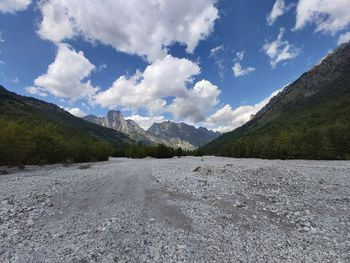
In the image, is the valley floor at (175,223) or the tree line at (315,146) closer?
the valley floor at (175,223)

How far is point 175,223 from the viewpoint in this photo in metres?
12.1

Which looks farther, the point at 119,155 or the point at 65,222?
the point at 119,155

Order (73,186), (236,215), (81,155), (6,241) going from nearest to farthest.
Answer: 1. (6,241)
2. (236,215)
3. (73,186)
4. (81,155)

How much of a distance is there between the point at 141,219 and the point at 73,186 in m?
A: 9.42

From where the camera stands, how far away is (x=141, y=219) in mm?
12500

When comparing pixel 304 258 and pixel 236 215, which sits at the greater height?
pixel 236 215

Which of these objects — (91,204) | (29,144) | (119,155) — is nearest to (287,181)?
(91,204)

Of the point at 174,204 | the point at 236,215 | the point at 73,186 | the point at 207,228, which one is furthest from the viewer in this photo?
the point at 73,186

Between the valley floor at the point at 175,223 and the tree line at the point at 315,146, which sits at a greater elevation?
the tree line at the point at 315,146

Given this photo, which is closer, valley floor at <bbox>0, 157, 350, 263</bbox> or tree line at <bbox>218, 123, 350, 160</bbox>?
valley floor at <bbox>0, 157, 350, 263</bbox>

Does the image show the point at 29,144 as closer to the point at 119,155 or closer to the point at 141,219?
the point at 141,219

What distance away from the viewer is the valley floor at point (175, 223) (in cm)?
940

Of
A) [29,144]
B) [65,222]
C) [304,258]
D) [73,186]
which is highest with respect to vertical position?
[29,144]

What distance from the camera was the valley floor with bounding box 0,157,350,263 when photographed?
940cm
